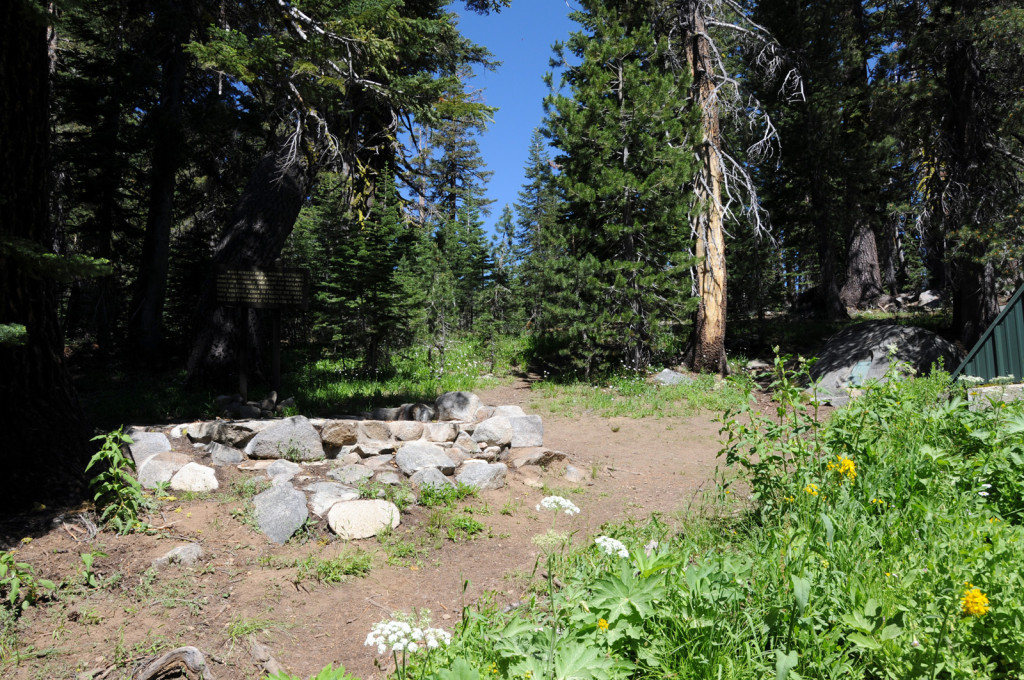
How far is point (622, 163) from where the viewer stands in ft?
39.5

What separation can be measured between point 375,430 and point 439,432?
0.74 m

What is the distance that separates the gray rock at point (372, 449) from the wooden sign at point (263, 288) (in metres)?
3.41

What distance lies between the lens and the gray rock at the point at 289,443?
18.9 ft

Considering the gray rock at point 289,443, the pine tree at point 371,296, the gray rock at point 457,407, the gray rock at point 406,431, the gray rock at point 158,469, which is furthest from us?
the pine tree at point 371,296

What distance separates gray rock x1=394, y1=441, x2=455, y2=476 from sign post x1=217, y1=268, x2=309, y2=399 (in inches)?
145

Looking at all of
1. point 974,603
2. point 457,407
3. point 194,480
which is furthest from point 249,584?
point 457,407

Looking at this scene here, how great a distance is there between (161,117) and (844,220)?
56.0 feet

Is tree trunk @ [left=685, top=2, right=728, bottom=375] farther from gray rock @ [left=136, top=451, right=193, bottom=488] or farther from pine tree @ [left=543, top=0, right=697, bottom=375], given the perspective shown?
gray rock @ [left=136, top=451, right=193, bottom=488]

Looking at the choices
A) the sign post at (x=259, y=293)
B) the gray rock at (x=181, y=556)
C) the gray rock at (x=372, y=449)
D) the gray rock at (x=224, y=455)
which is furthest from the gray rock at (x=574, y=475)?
the sign post at (x=259, y=293)

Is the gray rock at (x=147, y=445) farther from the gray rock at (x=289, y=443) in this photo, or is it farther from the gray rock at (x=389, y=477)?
the gray rock at (x=389, y=477)

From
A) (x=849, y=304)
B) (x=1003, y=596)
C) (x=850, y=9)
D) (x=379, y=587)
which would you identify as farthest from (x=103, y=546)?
(x=849, y=304)

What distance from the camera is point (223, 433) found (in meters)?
5.89

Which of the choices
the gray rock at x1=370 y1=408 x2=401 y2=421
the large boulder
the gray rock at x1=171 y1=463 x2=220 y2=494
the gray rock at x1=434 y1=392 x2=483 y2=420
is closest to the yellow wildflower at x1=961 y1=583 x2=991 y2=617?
the gray rock at x1=171 y1=463 x2=220 y2=494

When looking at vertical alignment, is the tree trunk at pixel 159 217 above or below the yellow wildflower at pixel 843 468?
above
